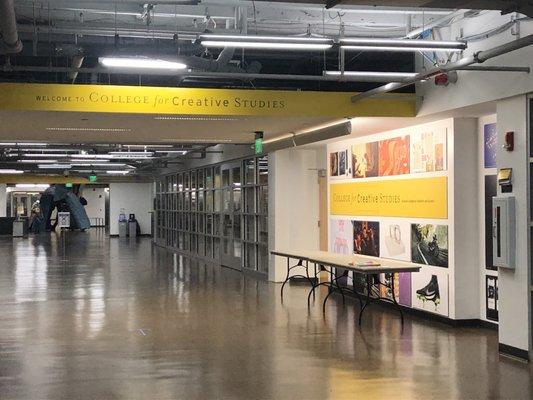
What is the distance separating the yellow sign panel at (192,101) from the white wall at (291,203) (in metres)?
4.55

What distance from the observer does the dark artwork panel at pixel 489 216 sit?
893 centimetres

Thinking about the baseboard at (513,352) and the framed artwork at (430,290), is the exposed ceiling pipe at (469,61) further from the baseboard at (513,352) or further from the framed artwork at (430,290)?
the baseboard at (513,352)

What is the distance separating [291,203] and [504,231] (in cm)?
714

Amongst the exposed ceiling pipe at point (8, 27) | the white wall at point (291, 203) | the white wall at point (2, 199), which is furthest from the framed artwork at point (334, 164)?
the white wall at point (2, 199)

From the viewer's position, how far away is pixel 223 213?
18.2 m

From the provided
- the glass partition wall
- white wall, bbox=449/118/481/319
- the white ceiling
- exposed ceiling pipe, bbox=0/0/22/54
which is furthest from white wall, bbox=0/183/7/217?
exposed ceiling pipe, bbox=0/0/22/54

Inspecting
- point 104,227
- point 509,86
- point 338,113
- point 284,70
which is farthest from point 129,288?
point 104,227

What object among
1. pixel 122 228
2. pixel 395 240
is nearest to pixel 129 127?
pixel 395 240

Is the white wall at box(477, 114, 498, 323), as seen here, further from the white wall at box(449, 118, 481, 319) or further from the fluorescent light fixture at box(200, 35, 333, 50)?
the fluorescent light fixture at box(200, 35, 333, 50)

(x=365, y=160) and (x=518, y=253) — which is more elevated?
(x=365, y=160)

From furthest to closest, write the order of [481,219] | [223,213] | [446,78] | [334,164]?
1. [223,213]
2. [334,164]
3. [481,219]
4. [446,78]

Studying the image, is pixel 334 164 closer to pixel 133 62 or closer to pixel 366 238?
pixel 366 238

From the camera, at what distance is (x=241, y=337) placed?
8.33m

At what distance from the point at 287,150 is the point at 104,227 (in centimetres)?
3464
